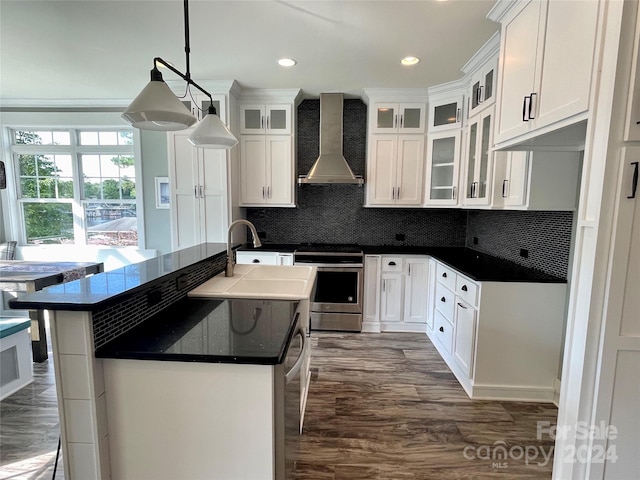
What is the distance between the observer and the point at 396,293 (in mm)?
3473

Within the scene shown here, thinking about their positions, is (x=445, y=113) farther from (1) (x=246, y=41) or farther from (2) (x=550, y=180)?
(1) (x=246, y=41)

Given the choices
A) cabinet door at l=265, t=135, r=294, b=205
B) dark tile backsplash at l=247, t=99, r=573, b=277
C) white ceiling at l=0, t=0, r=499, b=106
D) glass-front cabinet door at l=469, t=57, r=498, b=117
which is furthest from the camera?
dark tile backsplash at l=247, t=99, r=573, b=277

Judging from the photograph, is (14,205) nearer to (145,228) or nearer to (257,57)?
(145,228)

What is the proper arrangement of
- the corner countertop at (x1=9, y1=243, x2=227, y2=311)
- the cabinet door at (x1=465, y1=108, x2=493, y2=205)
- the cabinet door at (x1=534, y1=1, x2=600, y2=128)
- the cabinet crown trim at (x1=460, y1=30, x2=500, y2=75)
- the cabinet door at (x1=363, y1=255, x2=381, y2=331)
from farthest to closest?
the cabinet door at (x1=363, y1=255, x2=381, y2=331), the cabinet door at (x1=465, y1=108, x2=493, y2=205), the cabinet crown trim at (x1=460, y1=30, x2=500, y2=75), the cabinet door at (x1=534, y1=1, x2=600, y2=128), the corner countertop at (x1=9, y1=243, x2=227, y2=311)

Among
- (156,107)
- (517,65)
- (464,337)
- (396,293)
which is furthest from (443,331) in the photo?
(156,107)

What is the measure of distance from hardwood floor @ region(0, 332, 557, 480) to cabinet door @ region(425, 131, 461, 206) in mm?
1799

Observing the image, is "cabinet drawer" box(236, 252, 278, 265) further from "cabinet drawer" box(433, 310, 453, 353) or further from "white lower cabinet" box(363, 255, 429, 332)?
"cabinet drawer" box(433, 310, 453, 353)

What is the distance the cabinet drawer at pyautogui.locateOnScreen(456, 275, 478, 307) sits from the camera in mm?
2307

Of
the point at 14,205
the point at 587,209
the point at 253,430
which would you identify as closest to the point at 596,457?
the point at 587,209

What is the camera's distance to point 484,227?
3412mm

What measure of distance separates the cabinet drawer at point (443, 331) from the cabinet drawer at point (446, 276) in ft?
1.13

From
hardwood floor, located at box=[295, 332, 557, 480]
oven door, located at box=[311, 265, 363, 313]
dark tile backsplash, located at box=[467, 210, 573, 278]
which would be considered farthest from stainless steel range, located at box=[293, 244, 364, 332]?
dark tile backsplash, located at box=[467, 210, 573, 278]

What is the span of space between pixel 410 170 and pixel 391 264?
3.70ft

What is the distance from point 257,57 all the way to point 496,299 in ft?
9.20
